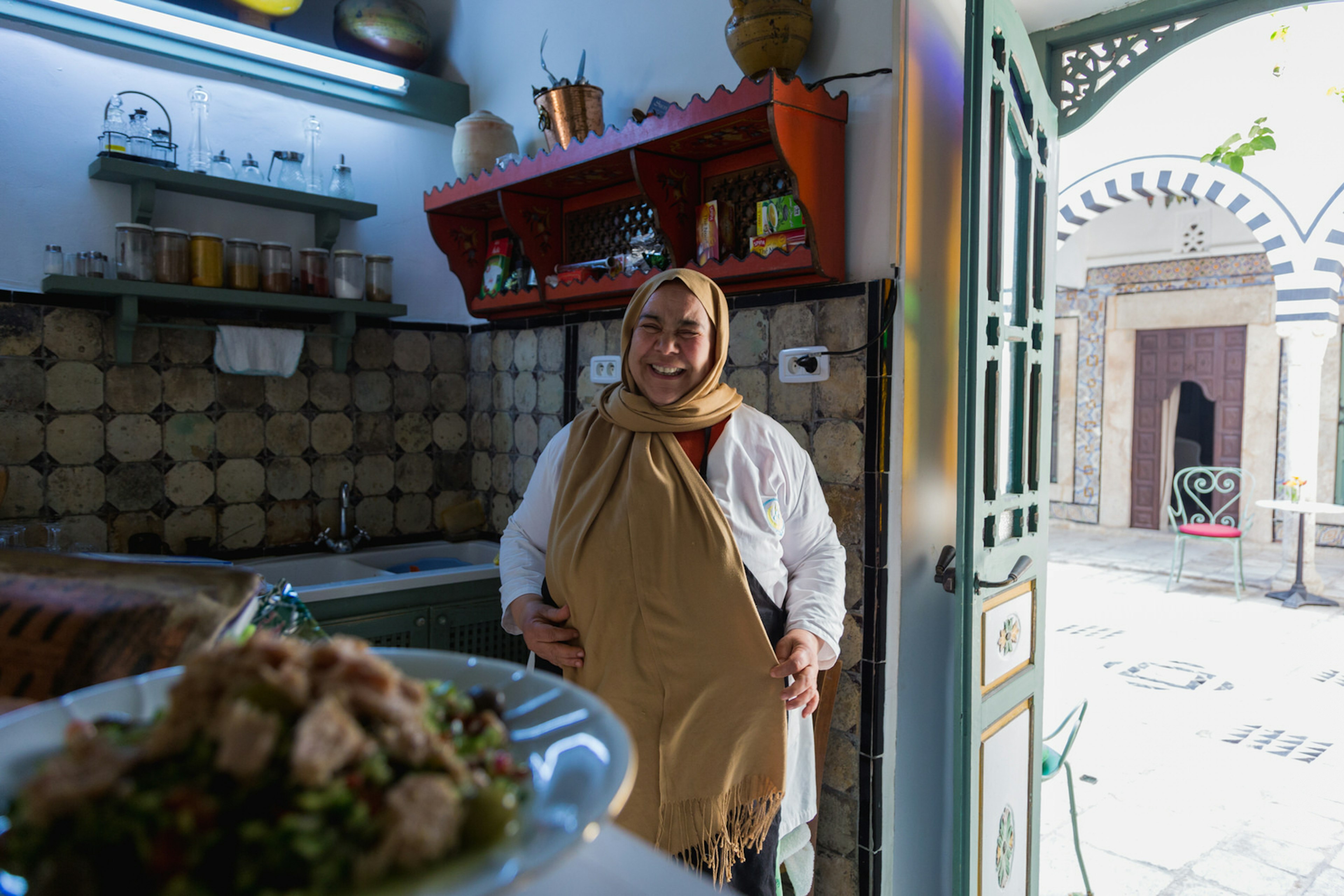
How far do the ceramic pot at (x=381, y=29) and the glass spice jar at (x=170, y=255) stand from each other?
105 cm

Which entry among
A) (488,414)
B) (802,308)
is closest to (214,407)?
(488,414)

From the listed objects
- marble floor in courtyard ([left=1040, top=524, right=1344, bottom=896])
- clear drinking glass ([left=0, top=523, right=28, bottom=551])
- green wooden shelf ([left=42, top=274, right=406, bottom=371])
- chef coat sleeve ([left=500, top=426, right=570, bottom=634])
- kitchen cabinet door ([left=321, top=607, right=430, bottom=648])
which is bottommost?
marble floor in courtyard ([left=1040, top=524, right=1344, bottom=896])

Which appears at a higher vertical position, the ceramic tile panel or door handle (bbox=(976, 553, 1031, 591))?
the ceramic tile panel

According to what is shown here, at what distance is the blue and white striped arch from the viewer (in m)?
6.19

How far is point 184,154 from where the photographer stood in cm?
287

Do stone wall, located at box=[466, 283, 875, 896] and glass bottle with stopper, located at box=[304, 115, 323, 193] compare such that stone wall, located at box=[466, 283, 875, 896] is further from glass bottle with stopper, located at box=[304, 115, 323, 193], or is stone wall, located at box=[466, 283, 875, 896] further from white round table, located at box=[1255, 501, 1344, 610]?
white round table, located at box=[1255, 501, 1344, 610]

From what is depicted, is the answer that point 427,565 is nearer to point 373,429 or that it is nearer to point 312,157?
point 373,429

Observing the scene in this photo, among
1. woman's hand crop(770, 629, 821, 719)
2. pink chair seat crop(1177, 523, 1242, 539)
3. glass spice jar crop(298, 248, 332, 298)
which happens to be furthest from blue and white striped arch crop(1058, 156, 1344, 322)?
woman's hand crop(770, 629, 821, 719)

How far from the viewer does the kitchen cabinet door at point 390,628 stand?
2602 mm

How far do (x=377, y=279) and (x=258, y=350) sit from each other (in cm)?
50

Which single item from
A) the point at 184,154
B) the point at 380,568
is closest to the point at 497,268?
the point at 184,154

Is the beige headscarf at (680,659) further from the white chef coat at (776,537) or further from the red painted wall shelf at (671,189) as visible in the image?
the red painted wall shelf at (671,189)

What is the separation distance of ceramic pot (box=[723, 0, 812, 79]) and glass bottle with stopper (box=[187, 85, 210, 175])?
1859mm

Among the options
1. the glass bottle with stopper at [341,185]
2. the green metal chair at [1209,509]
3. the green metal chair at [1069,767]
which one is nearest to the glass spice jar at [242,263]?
the glass bottle with stopper at [341,185]
